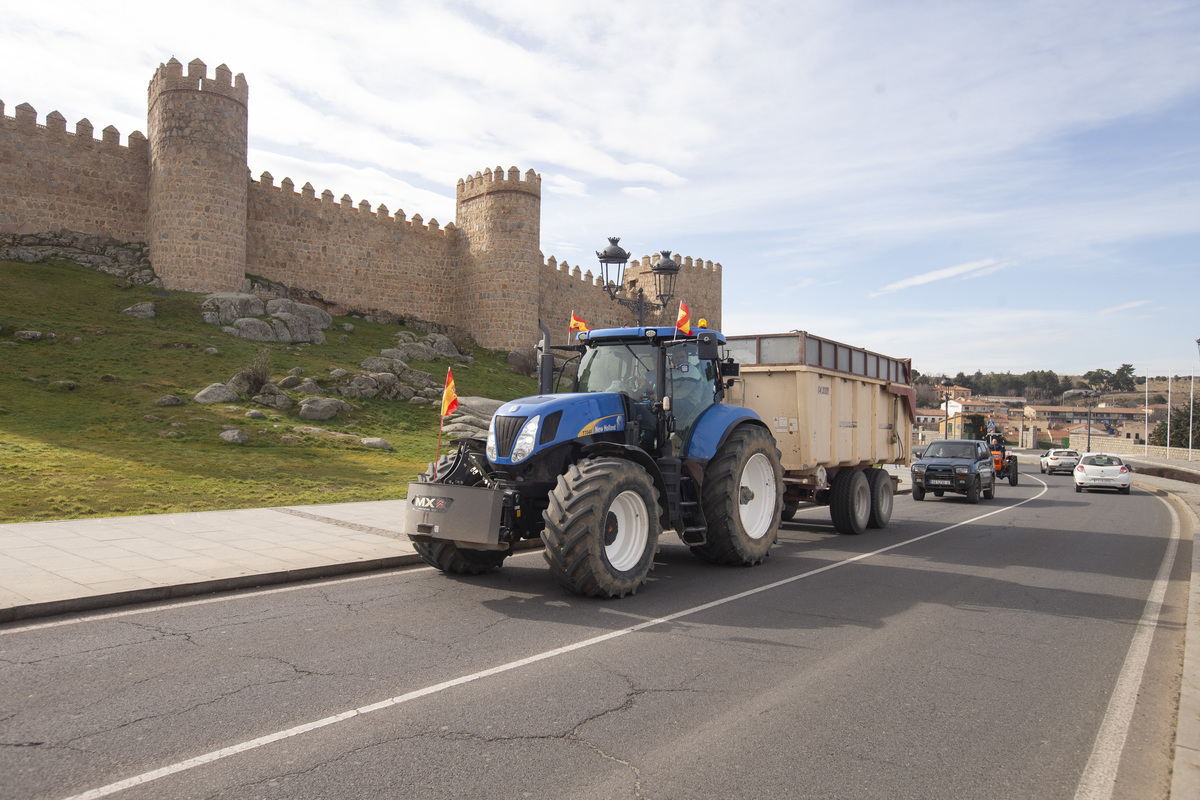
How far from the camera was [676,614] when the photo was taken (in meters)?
6.96

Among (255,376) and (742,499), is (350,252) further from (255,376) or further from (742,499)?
(742,499)

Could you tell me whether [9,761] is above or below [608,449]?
below

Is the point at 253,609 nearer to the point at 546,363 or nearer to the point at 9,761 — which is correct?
the point at 9,761

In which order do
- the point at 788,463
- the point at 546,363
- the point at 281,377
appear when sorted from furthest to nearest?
1. the point at 281,377
2. the point at 788,463
3. the point at 546,363

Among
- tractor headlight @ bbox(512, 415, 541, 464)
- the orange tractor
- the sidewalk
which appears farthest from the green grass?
the orange tractor

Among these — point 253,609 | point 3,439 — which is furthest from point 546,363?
point 3,439

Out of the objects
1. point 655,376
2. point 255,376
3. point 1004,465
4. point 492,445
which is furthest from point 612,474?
point 1004,465

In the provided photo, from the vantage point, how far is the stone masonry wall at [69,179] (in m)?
31.5

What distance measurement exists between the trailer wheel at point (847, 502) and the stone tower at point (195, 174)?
99.6 feet

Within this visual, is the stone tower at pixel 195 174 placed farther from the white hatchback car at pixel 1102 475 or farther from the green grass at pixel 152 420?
the white hatchback car at pixel 1102 475

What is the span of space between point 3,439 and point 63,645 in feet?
43.8

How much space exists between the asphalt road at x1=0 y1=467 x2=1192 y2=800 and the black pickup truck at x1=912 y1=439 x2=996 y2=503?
1350 centimetres

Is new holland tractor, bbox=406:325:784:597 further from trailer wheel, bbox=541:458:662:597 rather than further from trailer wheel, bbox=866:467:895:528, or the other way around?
trailer wheel, bbox=866:467:895:528

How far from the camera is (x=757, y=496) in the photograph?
9.92 meters
